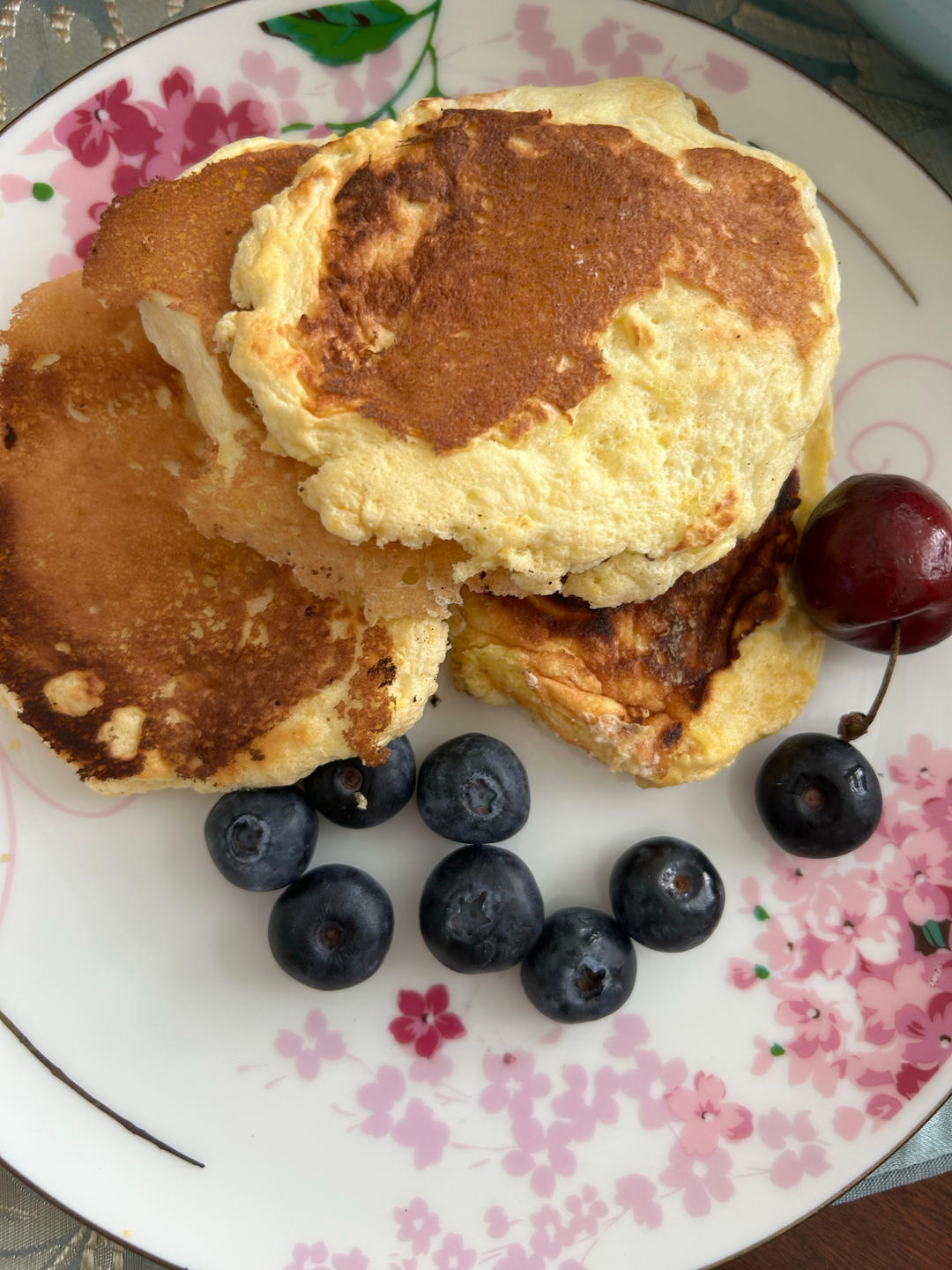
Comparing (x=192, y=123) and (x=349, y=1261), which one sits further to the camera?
(x=192, y=123)

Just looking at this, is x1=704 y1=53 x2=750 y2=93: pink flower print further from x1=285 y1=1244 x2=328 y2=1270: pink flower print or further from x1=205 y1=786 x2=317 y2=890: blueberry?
x1=285 y1=1244 x2=328 y2=1270: pink flower print

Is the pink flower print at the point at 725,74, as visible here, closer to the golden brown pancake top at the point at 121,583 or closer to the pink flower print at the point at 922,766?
the golden brown pancake top at the point at 121,583

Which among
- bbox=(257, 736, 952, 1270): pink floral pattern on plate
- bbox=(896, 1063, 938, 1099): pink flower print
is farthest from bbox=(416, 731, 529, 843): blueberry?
bbox=(896, 1063, 938, 1099): pink flower print

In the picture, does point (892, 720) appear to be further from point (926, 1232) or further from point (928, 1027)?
point (926, 1232)

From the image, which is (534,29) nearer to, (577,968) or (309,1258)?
(577,968)

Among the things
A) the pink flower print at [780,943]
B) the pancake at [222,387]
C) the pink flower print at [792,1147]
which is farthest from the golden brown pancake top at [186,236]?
the pink flower print at [792,1147]

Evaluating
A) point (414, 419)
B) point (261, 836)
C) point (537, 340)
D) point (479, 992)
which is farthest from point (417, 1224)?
point (537, 340)

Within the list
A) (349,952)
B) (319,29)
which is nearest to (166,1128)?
(349,952)
